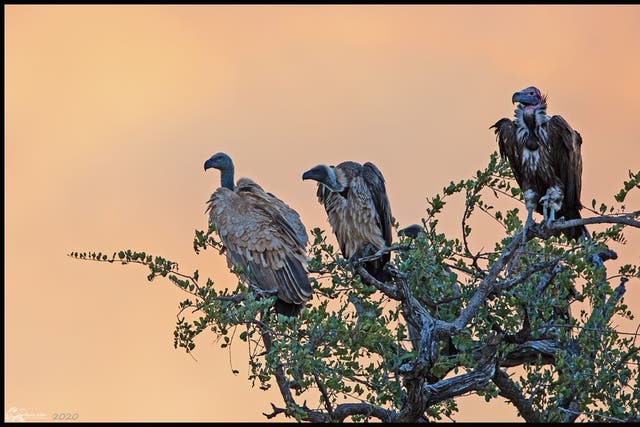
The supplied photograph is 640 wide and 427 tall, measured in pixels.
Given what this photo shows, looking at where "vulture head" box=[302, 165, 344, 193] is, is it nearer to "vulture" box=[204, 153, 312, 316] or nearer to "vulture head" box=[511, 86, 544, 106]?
"vulture" box=[204, 153, 312, 316]

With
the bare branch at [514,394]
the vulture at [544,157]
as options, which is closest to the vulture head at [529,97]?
the vulture at [544,157]

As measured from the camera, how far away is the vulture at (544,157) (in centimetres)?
948

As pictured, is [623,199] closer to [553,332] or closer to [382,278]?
[553,332]

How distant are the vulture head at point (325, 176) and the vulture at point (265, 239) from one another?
0.61 m

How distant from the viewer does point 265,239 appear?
9.81 m

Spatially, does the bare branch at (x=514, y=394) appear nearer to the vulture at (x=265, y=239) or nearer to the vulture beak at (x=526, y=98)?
the vulture at (x=265, y=239)

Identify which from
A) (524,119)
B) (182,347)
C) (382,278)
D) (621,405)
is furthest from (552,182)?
(182,347)

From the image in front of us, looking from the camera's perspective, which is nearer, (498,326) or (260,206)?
(498,326)

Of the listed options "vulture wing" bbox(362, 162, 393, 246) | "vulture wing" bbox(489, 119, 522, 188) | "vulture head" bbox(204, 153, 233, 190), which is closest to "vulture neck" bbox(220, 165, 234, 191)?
"vulture head" bbox(204, 153, 233, 190)

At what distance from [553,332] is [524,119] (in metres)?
2.48

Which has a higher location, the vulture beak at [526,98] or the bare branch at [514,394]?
the vulture beak at [526,98]

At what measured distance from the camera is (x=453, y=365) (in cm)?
704

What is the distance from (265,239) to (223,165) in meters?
1.94

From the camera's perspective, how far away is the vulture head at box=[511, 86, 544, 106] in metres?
9.77
